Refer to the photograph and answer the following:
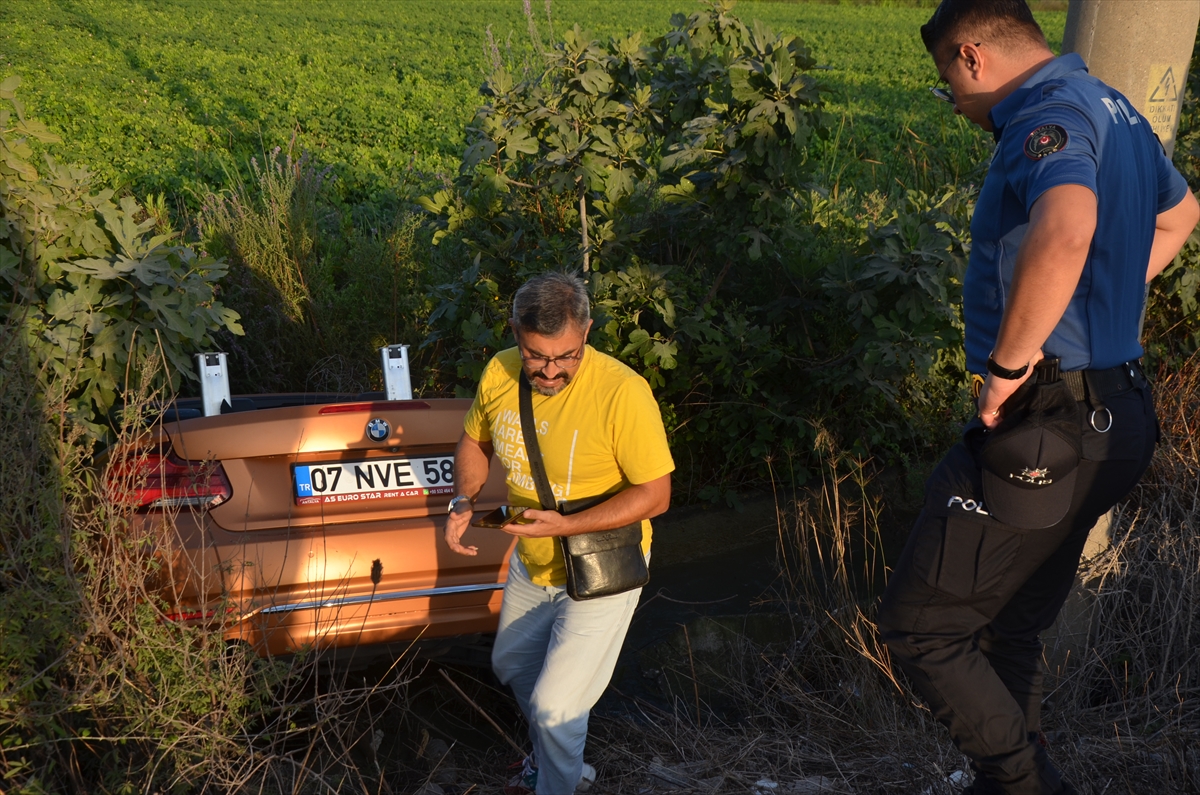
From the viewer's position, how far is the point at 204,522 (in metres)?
3.52

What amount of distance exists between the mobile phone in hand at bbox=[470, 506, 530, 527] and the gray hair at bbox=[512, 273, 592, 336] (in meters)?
0.58

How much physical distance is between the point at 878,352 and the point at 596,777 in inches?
104

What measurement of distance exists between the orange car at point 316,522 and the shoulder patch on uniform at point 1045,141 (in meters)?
2.24

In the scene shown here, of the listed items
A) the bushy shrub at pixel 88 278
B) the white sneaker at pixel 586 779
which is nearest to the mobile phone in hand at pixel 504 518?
the white sneaker at pixel 586 779

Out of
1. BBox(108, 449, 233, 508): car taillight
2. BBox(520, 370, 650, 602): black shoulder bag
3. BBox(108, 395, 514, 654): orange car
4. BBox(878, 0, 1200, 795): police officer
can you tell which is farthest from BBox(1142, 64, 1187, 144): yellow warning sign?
BBox(108, 449, 233, 508): car taillight

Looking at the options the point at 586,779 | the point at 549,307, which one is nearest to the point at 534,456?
the point at 549,307

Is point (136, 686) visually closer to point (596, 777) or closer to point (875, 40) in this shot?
point (596, 777)

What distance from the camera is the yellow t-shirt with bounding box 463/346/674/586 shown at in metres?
3.10

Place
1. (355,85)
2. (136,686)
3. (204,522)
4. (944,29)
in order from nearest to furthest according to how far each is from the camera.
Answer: (944,29) < (136,686) < (204,522) < (355,85)

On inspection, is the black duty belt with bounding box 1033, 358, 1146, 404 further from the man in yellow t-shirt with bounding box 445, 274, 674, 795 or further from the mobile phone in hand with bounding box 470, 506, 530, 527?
the mobile phone in hand with bounding box 470, 506, 530, 527

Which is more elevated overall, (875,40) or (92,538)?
(875,40)

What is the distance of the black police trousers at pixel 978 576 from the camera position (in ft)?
8.72

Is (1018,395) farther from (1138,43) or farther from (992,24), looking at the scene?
(1138,43)

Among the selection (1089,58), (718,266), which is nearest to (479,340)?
(718,266)
